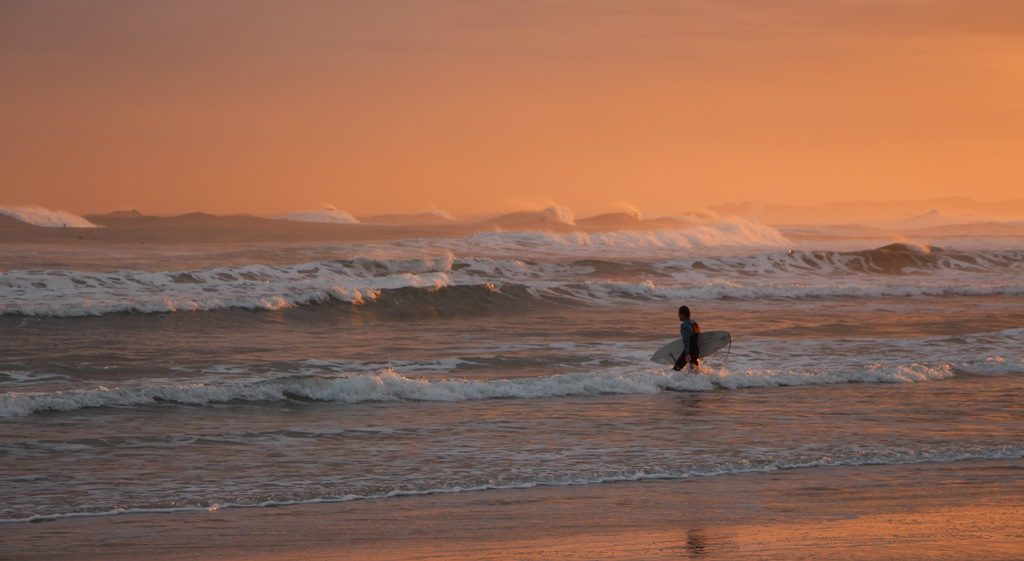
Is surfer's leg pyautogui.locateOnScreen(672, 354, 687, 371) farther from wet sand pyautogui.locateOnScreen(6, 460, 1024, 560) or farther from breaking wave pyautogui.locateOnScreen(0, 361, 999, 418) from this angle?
wet sand pyautogui.locateOnScreen(6, 460, 1024, 560)

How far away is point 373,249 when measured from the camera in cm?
4406

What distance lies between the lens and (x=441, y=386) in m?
14.0

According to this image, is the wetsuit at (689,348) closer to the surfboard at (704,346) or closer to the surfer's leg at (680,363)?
the surfer's leg at (680,363)

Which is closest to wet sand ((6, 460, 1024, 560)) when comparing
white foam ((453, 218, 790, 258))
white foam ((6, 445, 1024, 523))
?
white foam ((6, 445, 1024, 523))

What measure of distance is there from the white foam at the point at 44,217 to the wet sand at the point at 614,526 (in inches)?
2113

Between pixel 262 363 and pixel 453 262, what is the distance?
19.3 m

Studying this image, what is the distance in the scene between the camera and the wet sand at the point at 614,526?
273 inches

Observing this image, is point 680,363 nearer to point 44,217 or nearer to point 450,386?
point 450,386

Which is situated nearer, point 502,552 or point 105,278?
point 502,552

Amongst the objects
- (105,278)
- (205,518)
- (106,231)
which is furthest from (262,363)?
(106,231)

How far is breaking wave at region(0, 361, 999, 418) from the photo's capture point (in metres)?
12.9

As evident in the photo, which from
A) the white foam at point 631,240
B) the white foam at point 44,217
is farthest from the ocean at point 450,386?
the white foam at point 44,217

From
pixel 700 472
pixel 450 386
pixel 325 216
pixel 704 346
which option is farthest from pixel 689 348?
pixel 325 216

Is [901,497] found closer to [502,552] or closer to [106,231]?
[502,552]
